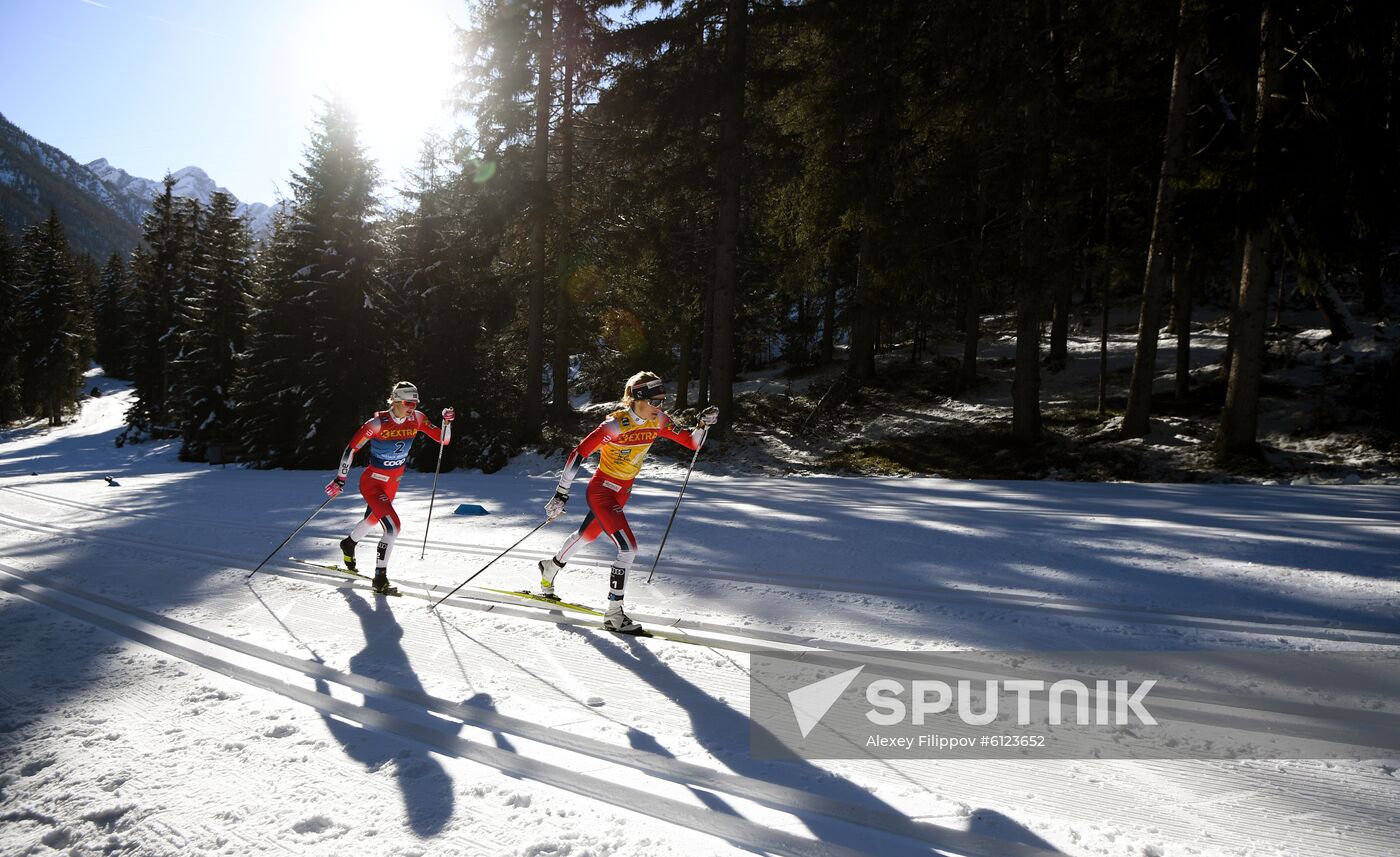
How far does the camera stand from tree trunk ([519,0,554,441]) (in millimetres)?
20172

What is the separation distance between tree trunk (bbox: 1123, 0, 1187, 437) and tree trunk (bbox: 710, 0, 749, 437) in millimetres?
9425

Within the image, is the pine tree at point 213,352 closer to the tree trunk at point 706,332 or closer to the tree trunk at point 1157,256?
the tree trunk at point 706,332

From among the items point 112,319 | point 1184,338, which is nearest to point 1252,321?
point 1184,338

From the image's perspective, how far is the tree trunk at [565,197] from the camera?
2033 cm

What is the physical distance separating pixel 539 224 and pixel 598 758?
776 inches

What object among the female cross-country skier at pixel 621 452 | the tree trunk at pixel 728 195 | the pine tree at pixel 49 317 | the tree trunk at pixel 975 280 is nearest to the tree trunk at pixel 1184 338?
the tree trunk at pixel 975 280

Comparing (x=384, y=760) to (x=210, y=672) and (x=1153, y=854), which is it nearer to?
(x=210, y=672)

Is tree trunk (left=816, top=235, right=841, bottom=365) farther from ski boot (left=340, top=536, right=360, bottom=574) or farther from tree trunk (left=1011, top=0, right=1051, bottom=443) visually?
ski boot (left=340, top=536, right=360, bottom=574)

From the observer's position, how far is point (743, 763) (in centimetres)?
346

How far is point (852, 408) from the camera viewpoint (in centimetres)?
2112

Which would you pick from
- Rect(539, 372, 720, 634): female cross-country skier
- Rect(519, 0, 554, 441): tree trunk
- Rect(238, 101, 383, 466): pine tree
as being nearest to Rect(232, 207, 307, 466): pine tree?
Rect(238, 101, 383, 466): pine tree

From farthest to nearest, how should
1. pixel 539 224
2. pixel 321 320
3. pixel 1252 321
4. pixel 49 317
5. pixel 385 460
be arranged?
pixel 49 317, pixel 321 320, pixel 539 224, pixel 1252 321, pixel 385 460

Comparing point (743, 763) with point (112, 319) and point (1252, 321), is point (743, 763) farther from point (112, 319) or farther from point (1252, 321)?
point (112, 319)

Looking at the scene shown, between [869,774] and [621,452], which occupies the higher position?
[621,452]
